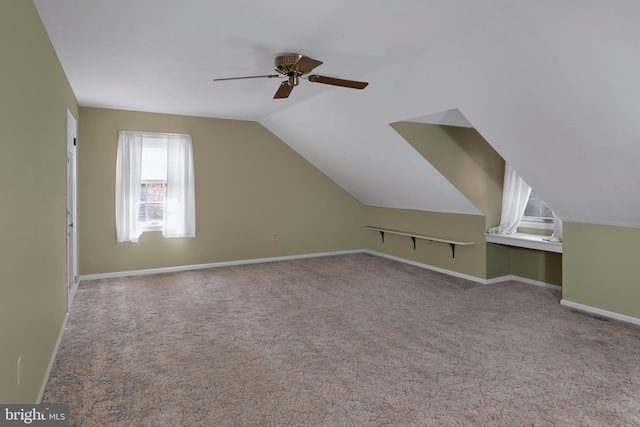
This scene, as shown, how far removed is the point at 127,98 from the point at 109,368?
343 centimetres

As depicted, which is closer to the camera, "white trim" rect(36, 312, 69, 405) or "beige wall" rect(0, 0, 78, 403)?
"beige wall" rect(0, 0, 78, 403)

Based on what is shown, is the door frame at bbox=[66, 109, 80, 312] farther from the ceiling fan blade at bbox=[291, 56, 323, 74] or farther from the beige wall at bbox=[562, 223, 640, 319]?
the beige wall at bbox=[562, 223, 640, 319]

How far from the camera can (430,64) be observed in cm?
336

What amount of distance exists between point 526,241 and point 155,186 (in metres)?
5.17

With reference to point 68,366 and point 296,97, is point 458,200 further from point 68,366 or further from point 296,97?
point 68,366

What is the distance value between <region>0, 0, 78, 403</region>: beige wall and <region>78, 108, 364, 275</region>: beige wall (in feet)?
7.60

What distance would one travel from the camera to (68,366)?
2.90 metres

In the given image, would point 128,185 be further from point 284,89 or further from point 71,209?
point 284,89

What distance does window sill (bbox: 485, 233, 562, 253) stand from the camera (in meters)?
4.52

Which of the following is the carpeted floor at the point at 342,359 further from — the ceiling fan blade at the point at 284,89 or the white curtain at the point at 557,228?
the ceiling fan blade at the point at 284,89

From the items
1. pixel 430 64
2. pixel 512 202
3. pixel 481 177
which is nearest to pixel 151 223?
pixel 430 64

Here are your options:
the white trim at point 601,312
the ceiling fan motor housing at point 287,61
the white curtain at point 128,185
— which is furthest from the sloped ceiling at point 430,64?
the white trim at point 601,312

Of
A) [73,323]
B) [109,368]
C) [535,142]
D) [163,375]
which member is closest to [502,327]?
[535,142]

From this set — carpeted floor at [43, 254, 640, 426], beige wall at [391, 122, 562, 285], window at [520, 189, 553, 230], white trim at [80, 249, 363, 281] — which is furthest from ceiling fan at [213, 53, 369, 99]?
white trim at [80, 249, 363, 281]
